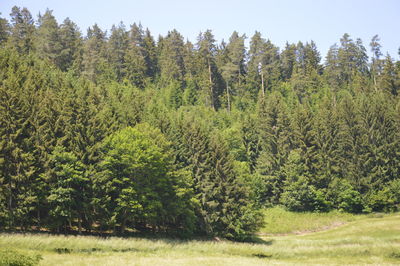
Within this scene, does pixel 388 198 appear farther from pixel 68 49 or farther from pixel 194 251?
pixel 68 49

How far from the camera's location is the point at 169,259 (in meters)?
26.2

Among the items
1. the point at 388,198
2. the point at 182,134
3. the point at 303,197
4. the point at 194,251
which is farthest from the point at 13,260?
the point at 388,198

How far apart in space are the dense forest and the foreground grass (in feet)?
23.5

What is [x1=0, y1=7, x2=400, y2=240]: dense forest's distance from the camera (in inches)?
1495

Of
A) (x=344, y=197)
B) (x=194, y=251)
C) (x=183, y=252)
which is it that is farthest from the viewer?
(x=344, y=197)

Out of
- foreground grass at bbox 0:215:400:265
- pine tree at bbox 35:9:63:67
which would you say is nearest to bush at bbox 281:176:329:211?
foreground grass at bbox 0:215:400:265

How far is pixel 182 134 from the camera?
165 feet

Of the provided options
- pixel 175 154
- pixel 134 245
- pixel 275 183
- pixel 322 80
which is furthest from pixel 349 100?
pixel 134 245

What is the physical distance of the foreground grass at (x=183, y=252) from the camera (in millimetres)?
24422

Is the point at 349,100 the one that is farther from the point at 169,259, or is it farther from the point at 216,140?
the point at 169,259

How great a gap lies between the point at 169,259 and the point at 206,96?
70.5 m

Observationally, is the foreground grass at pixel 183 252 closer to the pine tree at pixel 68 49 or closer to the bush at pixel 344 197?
the bush at pixel 344 197

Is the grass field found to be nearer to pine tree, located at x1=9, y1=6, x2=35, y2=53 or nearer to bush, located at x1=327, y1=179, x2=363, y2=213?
bush, located at x1=327, y1=179, x2=363, y2=213

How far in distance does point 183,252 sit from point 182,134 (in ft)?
74.1
